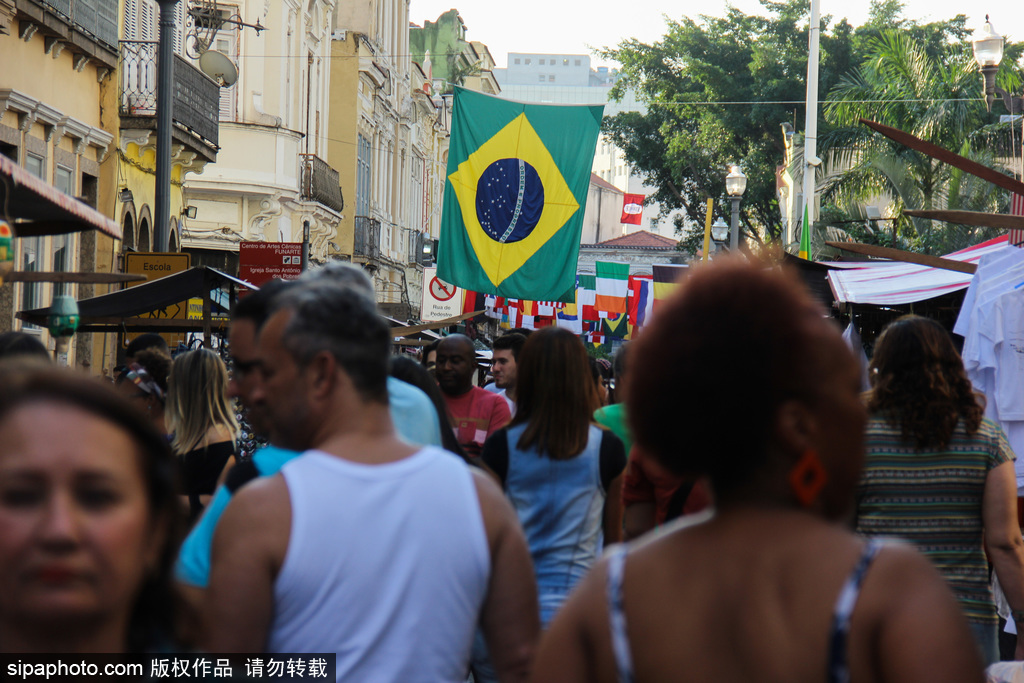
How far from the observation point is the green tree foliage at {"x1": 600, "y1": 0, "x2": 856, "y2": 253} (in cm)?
4453

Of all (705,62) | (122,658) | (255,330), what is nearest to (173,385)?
(255,330)

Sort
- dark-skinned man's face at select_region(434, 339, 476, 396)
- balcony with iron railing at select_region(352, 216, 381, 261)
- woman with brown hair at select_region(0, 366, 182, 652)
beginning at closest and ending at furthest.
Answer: woman with brown hair at select_region(0, 366, 182, 652) < dark-skinned man's face at select_region(434, 339, 476, 396) < balcony with iron railing at select_region(352, 216, 381, 261)

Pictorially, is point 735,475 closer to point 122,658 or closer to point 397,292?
point 122,658

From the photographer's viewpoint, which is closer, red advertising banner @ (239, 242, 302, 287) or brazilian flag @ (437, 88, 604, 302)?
brazilian flag @ (437, 88, 604, 302)

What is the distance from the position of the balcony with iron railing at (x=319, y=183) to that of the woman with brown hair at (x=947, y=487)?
77.3ft

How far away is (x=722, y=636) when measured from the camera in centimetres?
174

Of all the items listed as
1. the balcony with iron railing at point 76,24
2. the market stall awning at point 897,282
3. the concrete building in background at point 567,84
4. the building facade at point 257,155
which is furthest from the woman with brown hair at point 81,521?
the concrete building in background at point 567,84

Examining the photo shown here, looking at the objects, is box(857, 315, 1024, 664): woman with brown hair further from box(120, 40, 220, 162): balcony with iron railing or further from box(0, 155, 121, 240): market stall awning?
box(120, 40, 220, 162): balcony with iron railing

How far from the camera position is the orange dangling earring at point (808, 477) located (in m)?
1.74

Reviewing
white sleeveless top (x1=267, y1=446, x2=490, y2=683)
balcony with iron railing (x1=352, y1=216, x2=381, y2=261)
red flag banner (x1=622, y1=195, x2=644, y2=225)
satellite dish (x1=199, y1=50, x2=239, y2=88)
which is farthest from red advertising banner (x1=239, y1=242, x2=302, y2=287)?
red flag banner (x1=622, y1=195, x2=644, y2=225)

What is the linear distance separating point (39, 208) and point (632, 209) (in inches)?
3223

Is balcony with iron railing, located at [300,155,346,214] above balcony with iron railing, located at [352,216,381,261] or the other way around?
above

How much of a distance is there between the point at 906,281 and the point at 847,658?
31.4ft

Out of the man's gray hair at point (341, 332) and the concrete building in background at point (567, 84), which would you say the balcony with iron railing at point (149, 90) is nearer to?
the man's gray hair at point (341, 332)
